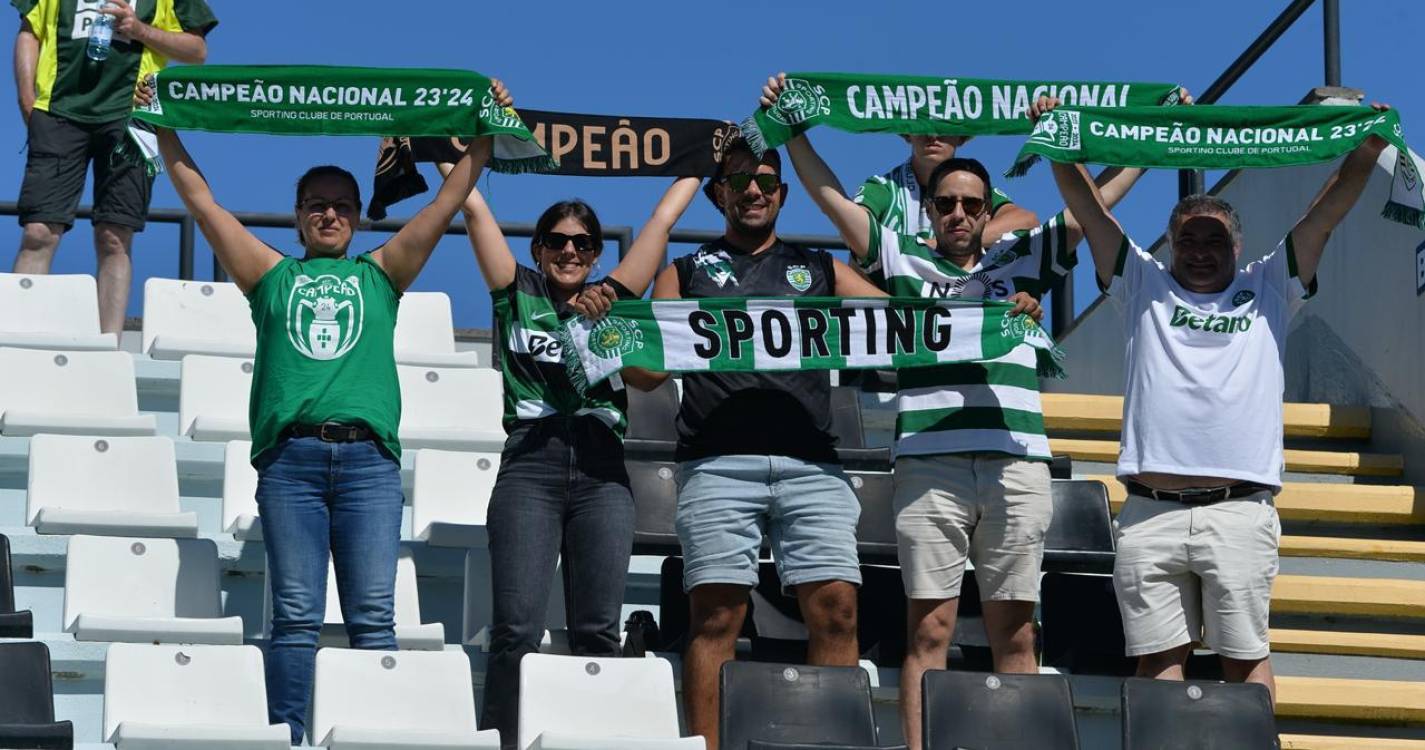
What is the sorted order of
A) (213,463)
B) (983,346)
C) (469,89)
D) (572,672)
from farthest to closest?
(213,463) < (469,89) < (983,346) < (572,672)

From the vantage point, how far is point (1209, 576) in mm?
6031

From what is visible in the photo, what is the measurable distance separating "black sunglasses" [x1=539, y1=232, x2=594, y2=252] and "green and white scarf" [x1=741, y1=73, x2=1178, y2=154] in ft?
2.64

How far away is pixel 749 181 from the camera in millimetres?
6270

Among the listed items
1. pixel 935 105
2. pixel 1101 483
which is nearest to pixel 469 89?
pixel 935 105

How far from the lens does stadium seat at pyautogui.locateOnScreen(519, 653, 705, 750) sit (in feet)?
18.4

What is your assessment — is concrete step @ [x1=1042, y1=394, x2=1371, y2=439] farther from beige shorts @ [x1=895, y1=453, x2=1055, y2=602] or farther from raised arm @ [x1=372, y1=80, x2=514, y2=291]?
raised arm @ [x1=372, y1=80, x2=514, y2=291]

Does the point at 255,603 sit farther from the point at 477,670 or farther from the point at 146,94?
the point at 146,94

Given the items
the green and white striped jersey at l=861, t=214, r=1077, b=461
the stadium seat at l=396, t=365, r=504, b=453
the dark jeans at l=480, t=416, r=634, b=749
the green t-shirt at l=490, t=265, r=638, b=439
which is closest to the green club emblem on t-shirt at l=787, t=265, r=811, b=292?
the green and white striped jersey at l=861, t=214, r=1077, b=461

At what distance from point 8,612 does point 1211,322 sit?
3.47m

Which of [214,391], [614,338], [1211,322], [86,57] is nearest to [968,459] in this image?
[1211,322]

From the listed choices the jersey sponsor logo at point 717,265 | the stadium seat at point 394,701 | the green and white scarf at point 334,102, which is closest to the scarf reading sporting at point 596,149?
the green and white scarf at point 334,102

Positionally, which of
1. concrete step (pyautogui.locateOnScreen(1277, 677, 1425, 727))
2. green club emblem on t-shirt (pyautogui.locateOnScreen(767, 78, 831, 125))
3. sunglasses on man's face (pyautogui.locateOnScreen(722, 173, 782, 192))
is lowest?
concrete step (pyautogui.locateOnScreen(1277, 677, 1425, 727))

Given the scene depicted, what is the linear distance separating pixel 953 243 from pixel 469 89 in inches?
A: 60.9

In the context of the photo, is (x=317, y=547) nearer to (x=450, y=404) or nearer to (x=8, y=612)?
(x=8, y=612)
